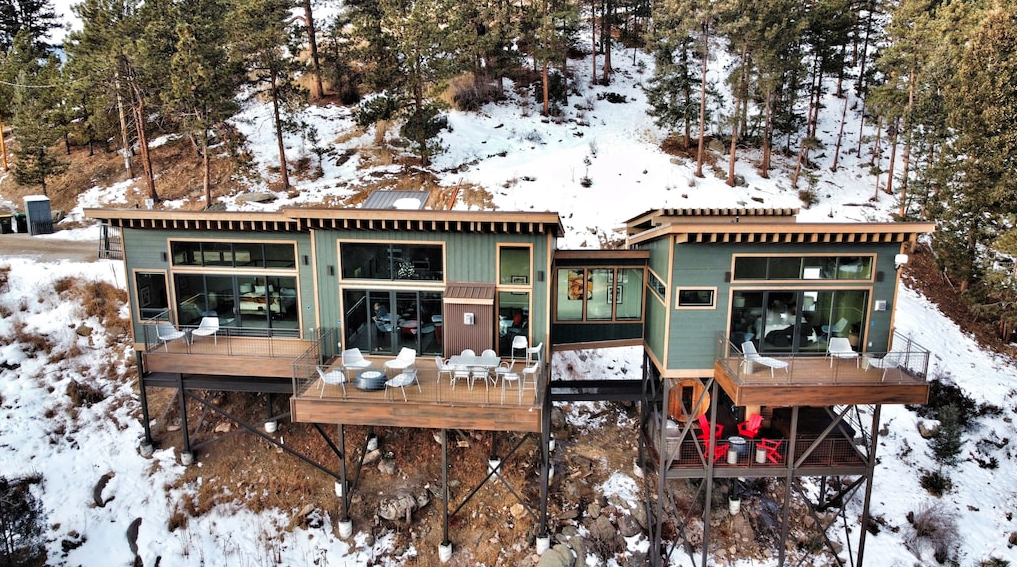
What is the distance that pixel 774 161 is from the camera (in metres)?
30.1

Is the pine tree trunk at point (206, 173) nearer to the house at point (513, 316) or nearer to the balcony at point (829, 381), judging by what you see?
the house at point (513, 316)

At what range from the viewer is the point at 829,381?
1080 centimetres

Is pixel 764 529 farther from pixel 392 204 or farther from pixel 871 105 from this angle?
pixel 871 105

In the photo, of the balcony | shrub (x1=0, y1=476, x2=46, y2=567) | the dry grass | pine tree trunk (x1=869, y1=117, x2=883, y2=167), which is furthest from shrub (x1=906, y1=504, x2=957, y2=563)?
the dry grass

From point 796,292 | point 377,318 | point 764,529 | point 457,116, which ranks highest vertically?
point 457,116

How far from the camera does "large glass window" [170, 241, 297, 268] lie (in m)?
12.8

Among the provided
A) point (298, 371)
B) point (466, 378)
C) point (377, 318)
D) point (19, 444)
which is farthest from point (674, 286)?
point (19, 444)

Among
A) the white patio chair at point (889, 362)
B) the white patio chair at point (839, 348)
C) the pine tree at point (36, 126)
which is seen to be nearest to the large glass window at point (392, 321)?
the white patio chair at point (839, 348)

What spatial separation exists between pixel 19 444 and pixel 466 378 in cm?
1193

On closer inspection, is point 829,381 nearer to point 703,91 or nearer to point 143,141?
point 703,91

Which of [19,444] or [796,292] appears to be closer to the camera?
[796,292]

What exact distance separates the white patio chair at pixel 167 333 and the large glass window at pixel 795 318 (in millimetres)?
12982

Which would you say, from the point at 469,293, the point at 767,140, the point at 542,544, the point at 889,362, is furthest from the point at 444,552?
the point at 767,140

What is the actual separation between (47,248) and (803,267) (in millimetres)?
25813
